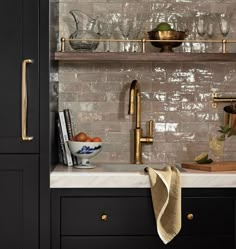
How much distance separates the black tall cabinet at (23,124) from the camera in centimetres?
263

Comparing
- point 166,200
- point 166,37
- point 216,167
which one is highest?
point 166,37

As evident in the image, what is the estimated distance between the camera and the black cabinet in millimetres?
2652

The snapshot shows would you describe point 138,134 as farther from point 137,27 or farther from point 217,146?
point 137,27

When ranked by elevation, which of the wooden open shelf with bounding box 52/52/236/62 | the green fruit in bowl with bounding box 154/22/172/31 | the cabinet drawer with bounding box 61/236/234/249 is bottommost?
the cabinet drawer with bounding box 61/236/234/249

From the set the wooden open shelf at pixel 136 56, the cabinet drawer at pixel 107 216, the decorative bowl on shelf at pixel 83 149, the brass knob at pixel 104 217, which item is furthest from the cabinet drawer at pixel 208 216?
the wooden open shelf at pixel 136 56

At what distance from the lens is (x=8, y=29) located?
2.63m

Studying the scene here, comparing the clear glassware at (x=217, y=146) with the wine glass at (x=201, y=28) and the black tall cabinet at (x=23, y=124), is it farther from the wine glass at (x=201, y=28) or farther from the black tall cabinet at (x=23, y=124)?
the black tall cabinet at (x=23, y=124)

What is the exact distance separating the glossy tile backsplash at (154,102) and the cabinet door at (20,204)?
693mm

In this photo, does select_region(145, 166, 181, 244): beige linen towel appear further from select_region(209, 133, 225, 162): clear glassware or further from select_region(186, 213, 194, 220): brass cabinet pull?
select_region(209, 133, 225, 162): clear glassware

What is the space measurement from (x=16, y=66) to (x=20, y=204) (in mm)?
664

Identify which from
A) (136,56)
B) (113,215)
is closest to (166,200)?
(113,215)

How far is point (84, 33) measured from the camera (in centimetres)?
303

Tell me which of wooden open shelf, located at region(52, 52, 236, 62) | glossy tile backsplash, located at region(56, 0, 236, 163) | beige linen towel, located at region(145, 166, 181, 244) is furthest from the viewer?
glossy tile backsplash, located at region(56, 0, 236, 163)

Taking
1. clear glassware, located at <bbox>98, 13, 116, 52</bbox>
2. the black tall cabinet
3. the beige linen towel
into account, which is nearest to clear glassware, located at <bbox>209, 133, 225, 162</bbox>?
the beige linen towel
